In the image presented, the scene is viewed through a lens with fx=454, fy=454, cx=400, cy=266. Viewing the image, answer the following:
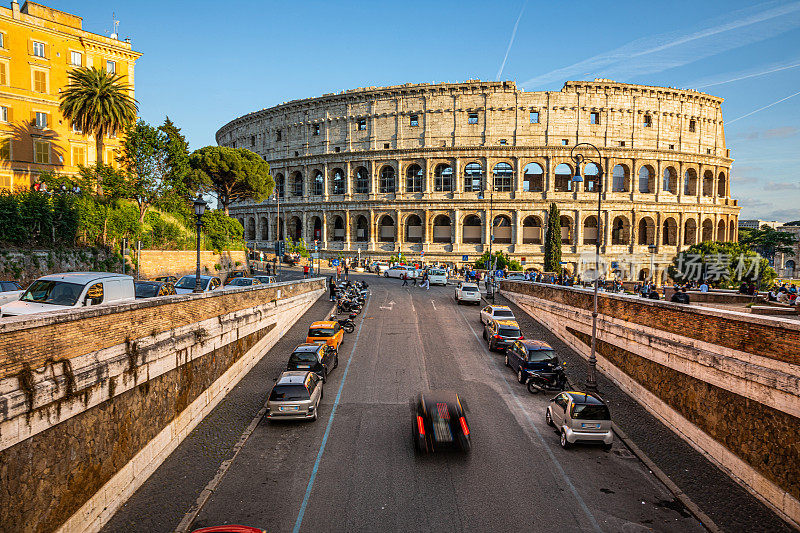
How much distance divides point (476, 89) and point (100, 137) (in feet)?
160

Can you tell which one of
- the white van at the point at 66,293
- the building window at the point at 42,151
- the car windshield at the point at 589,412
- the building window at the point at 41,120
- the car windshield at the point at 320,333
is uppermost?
the building window at the point at 41,120

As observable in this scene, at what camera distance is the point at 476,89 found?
66.8m

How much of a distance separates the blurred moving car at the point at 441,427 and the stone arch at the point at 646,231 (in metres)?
65.7

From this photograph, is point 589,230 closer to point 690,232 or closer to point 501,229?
point 501,229

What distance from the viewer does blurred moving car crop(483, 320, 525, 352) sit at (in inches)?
977

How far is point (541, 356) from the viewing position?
2016 centimetres

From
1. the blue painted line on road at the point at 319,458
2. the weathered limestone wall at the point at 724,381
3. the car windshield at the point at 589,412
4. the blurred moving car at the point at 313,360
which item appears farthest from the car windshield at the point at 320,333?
the weathered limestone wall at the point at 724,381

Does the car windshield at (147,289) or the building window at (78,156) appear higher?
the building window at (78,156)

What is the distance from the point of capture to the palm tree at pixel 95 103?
36094 millimetres

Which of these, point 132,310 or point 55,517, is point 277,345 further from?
point 55,517

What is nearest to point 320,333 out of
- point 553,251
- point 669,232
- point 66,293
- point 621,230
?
point 66,293

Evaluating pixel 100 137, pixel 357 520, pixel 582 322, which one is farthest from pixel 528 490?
pixel 100 137

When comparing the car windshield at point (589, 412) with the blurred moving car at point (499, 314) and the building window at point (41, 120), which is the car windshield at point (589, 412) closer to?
the blurred moving car at point (499, 314)

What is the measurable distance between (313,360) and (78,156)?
115 ft
